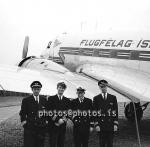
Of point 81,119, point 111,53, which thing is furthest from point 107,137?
point 111,53

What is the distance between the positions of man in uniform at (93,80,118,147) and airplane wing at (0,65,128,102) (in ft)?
5.34

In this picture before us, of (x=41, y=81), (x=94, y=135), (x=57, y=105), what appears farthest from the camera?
(x=94, y=135)

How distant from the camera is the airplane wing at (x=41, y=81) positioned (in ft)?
29.5

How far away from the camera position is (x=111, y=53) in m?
13.0

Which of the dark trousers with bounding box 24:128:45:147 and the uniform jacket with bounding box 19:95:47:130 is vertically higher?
the uniform jacket with bounding box 19:95:47:130

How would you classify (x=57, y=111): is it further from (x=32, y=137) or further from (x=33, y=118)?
(x=32, y=137)

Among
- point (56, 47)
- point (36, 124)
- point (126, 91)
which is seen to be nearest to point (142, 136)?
point (126, 91)

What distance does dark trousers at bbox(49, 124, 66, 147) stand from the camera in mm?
7379

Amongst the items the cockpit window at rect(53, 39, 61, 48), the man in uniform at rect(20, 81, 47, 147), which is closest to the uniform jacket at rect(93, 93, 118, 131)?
the man in uniform at rect(20, 81, 47, 147)

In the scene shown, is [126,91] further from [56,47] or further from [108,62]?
[56,47]

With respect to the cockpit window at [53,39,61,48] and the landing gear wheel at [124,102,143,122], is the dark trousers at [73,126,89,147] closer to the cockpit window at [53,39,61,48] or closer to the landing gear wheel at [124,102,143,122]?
the landing gear wheel at [124,102,143,122]

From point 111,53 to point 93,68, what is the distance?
977 millimetres

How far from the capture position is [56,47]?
16.3 meters

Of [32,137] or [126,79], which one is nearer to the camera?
[32,137]
